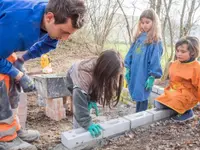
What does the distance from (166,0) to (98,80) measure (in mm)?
3689

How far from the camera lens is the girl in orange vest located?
2734 millimetres

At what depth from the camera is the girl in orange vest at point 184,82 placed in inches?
108

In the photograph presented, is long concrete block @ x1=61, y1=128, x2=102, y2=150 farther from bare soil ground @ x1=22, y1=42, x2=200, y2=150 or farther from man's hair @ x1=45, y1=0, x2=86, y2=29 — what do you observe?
man's hair @ x1=45, y1=0, x2=86, y2=29

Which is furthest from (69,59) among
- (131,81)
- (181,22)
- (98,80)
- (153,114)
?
(98,80)

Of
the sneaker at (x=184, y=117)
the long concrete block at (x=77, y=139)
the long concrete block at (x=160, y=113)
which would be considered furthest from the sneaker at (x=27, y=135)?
the sneaker at (x=184, y=117)

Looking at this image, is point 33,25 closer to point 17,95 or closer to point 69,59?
point 17,95

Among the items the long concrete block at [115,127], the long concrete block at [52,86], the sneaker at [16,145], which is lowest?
the sneaker at [16,145]

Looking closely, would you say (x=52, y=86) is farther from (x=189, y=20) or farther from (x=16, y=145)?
(x=189, y=20)

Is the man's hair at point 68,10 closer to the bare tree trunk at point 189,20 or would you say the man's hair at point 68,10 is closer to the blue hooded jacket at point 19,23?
the blue hooded jacket at point 19,23

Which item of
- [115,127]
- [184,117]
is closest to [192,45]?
[184,117]

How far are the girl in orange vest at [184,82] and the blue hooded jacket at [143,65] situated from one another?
0.82 feet

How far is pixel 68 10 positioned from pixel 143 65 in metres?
1.79

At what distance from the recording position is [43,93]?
119 inches

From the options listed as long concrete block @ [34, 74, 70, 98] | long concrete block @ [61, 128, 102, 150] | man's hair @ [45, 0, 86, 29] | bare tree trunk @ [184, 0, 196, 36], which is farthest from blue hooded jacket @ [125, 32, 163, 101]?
bare tree trunk @ [184, 0, 196, 36]
